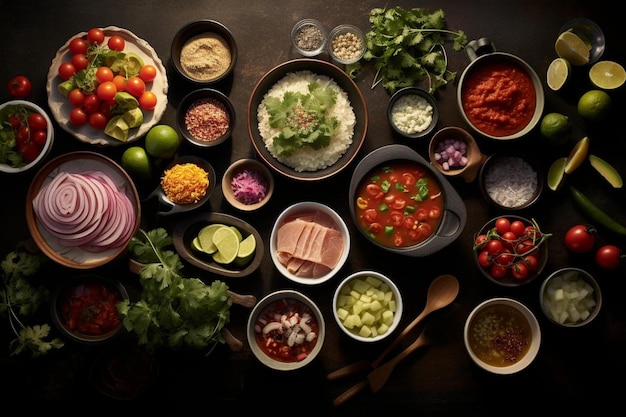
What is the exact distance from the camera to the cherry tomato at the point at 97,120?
3764 millimetres

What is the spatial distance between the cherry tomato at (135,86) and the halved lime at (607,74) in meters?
3.02

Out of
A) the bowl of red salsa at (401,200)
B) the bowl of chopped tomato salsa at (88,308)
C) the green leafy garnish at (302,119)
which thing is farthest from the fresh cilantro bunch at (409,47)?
the bowl of chopped tomato salsa at (88,308)

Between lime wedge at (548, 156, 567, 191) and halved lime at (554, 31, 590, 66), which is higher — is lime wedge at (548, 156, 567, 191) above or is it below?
below

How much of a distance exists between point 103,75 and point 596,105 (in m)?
3.24

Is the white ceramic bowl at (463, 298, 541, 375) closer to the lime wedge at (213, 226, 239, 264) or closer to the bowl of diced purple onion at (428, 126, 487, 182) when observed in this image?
the bowl of diced purple onion at (428, 126, 487, 182)

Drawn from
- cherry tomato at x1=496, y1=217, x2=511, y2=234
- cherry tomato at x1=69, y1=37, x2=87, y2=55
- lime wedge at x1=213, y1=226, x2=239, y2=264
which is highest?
cherry tomato at x1=69, y1=37, x2=87, y2=55

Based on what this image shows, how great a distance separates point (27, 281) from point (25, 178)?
0.72 meters

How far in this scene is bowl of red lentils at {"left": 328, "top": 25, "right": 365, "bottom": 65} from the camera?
157 inches

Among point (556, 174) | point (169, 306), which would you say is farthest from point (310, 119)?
point (556, 174)

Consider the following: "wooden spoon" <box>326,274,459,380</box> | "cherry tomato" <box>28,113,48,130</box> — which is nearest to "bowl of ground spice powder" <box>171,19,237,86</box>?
"cherry tomato" <box>28,113,48,130</box>

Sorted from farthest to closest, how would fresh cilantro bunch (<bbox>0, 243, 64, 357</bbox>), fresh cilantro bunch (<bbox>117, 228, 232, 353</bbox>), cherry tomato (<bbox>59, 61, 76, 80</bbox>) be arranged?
cherry tomato (<bbox>59, 61, 76, 80</bbox>), fresh cilantro bunch (<bbox>0, 243, 64, 357</bbox>), fresh cilantro bunch (<bbox>117, 228, 232, 353</bbox>)

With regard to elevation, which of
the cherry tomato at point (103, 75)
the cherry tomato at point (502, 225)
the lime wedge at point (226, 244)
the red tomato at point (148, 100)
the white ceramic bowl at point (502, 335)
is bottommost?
the white ceramic bowl at point (502, 335)

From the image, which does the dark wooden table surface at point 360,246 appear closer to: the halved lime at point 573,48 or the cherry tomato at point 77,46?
the halved lime at point 573,48

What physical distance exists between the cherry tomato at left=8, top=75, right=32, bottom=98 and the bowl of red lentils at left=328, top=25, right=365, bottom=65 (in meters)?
2.06
